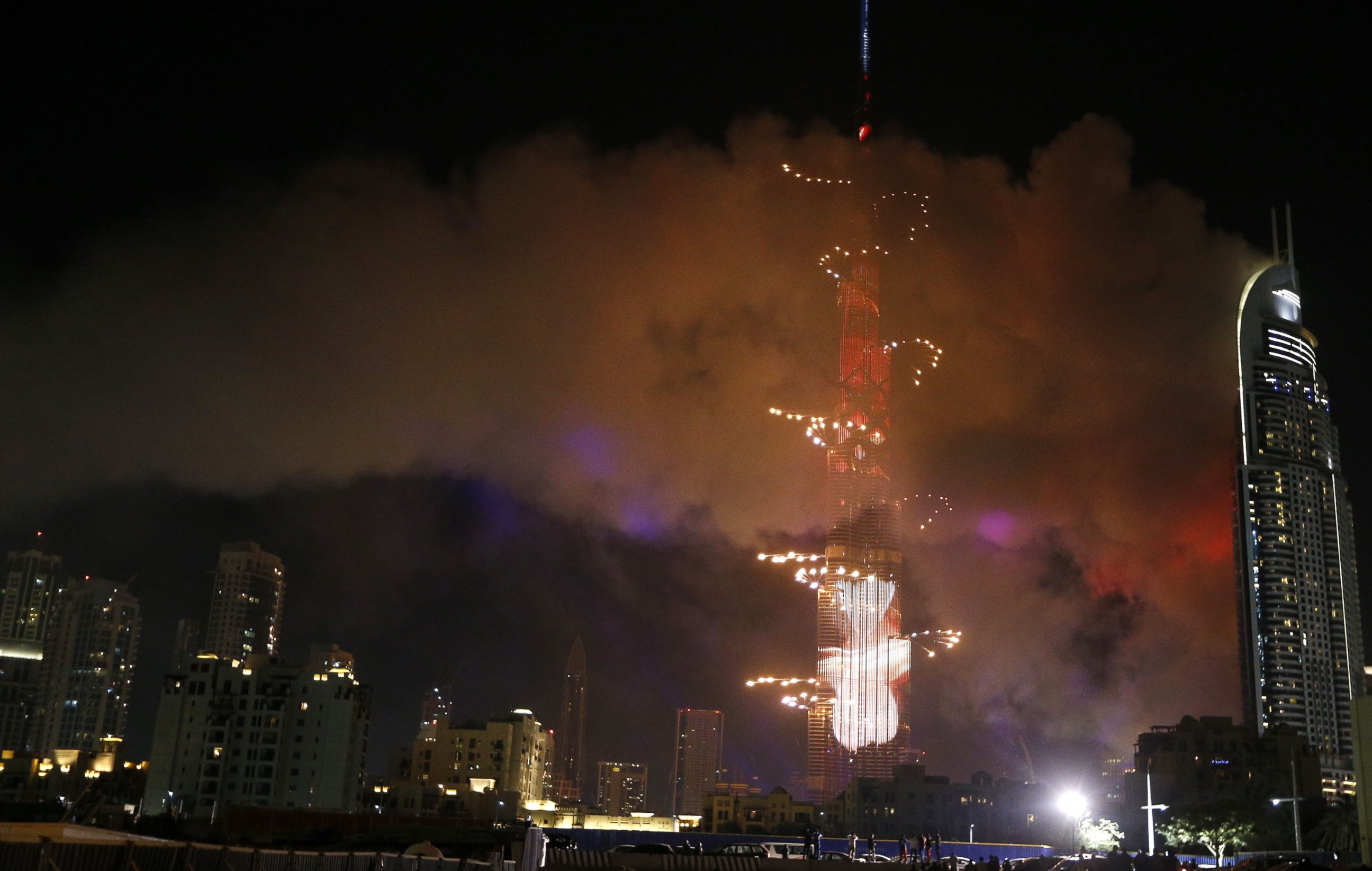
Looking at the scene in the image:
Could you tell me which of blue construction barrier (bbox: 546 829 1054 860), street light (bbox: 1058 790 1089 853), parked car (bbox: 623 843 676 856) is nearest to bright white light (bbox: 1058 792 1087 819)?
street light (bbox: 1058 790 1089 853)

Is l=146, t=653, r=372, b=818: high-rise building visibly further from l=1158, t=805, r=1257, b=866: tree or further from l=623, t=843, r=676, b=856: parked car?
l=1158, t=805, r=1257, b=866: tree

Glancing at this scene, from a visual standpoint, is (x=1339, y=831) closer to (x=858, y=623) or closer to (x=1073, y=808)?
(x=1073, y=808)

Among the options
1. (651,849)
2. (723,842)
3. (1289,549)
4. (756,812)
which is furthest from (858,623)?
(651,849)

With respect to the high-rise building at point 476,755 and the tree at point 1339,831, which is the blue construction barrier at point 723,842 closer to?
the tree at point 1339,831

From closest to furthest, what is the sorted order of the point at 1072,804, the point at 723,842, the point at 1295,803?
the point at 723,842 < the point at 1295,803 < the point at 1072,804

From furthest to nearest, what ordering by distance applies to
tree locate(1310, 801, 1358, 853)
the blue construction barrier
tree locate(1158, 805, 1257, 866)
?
tree locate(1158, 805, 1257, 866)
tree locate(1310, 801, 1358, 853)
the blue construction barrier

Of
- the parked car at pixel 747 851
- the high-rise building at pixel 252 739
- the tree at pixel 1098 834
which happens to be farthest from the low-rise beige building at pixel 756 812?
the parked car at pixel 747 851

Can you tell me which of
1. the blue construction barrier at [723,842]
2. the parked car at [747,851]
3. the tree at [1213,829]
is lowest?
the blue construction barrier at [723,842]

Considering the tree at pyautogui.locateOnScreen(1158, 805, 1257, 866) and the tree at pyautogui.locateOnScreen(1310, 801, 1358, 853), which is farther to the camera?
the tree at pyautogui.locateOnScreen(1158, 805, 1257, 866)
